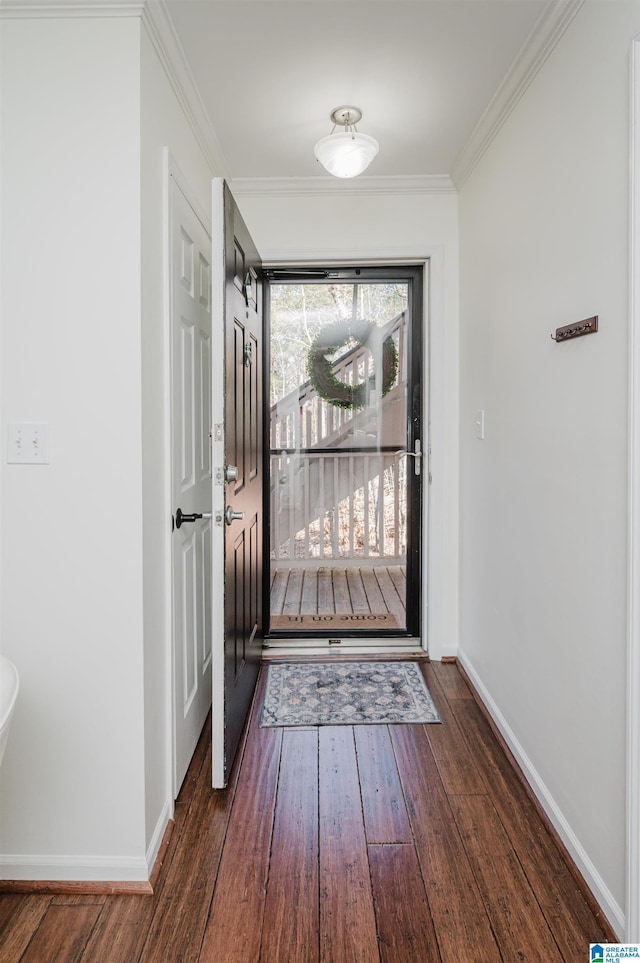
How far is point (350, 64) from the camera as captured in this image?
6.68 feet

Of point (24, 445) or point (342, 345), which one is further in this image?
point (342, 345)

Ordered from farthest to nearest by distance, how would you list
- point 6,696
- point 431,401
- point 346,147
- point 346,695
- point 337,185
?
point 431,401 < point 337,185 < point 346,695 < point 346,147 < point 6,696

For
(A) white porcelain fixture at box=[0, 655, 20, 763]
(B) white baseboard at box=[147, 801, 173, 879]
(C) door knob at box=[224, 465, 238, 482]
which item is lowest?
(B) white baseboard at box=[147, 801, 173, 879]

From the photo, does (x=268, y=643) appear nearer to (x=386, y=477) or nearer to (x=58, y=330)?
(x=386, y=477)

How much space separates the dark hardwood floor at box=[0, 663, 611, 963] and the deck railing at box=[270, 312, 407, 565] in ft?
4.32

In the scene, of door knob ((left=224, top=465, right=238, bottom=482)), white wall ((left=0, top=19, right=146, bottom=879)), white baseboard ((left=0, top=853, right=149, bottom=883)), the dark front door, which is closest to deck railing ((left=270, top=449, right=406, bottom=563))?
the dark front door

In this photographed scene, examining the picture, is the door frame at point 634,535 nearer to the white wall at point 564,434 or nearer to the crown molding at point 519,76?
the white wall at point 564,434

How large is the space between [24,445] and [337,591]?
2.19 m

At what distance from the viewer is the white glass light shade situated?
2.27 m

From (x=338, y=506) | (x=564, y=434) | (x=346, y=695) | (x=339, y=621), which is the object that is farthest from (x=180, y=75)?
(x=339, y=621)

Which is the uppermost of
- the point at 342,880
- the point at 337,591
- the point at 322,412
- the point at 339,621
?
the point at 322,412

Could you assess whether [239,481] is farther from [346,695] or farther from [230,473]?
[346,695]

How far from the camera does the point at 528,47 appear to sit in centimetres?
192
